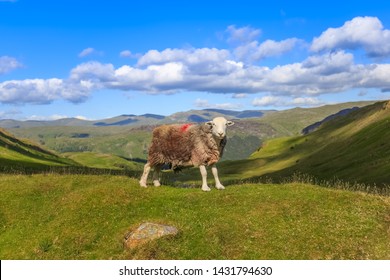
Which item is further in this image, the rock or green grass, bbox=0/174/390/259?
the rock

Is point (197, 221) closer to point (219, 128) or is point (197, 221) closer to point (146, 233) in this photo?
point (146, 233)

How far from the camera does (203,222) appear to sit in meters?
20.7

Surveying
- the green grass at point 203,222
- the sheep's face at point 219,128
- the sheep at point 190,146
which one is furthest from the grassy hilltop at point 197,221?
the sheep's face at point 219,128

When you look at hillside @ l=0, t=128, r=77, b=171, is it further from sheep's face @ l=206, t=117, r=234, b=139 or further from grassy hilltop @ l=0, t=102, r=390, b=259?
sheep's face @ l=206, t=117, r=234, b=139

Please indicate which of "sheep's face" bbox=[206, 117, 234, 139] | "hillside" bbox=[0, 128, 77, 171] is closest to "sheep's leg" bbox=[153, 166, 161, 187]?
"sheep's face" bbox=[206, 117, 234, 139]

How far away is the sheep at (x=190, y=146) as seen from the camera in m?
25.4

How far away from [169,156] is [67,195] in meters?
7.15

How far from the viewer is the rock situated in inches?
758

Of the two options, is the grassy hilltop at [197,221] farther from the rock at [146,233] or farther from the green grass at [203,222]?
the rock at [146,233]

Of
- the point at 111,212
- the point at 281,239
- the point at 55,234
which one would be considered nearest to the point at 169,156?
the point at 111,212

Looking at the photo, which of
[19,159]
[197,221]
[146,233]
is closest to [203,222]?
[197,221]

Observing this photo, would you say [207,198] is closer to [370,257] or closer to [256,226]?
[256,226]

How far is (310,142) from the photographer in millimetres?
149750

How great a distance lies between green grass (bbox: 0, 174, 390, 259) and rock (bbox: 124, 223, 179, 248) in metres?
0.43
